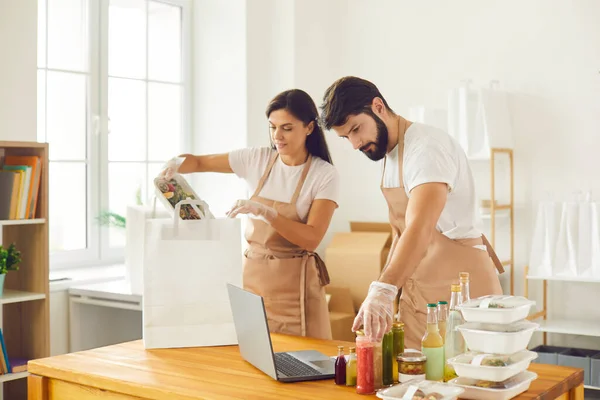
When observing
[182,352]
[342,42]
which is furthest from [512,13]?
[182,352]

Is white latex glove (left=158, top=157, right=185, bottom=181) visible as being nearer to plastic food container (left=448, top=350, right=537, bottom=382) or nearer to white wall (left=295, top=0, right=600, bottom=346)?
plastic food container (left=448, top=350, right=537, bottom=382)

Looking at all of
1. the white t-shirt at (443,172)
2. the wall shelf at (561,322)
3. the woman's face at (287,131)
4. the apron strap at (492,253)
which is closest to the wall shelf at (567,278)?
the wall shelf at (561,322)

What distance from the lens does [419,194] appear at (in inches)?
84.7

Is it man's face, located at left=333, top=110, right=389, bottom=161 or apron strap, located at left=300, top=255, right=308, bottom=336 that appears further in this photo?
apron strap, located at left=300, top=255, right=308, bottom=336

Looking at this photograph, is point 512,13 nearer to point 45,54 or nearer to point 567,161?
point 567,161

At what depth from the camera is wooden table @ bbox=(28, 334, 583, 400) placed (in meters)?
1.81

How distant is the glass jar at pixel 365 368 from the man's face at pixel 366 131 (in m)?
0.78

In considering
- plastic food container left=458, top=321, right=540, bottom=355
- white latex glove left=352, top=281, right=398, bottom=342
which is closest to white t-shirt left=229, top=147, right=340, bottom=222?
white latex glove left=352, top=281, right=398, bottom=342

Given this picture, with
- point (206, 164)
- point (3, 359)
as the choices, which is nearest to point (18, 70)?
point (206, 164)

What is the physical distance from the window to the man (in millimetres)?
2448

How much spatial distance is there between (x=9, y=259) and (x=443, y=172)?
2.07 meters

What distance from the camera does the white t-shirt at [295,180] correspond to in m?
2.79

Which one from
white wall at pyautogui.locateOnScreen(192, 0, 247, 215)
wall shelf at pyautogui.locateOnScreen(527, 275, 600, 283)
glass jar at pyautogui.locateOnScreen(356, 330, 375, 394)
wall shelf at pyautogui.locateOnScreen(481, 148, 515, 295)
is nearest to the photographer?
glass jar at pyautogui.locateOnScreen(356, 330, 375, 394)

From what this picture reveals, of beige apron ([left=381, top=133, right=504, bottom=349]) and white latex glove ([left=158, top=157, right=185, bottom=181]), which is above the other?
white latex glove ([left=158, top=157, right=185, bottom=181])
